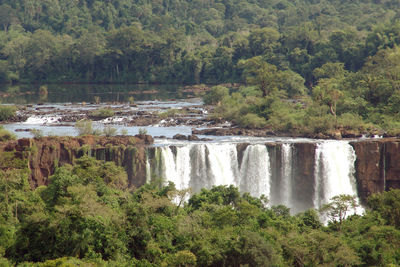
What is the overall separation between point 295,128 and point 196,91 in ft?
114

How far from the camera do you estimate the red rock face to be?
36.1 meters

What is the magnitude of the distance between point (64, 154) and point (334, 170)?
600 inches

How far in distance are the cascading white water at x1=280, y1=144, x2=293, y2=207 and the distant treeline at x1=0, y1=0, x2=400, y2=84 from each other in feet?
121

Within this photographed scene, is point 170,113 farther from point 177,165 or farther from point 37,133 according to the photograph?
point 177,165

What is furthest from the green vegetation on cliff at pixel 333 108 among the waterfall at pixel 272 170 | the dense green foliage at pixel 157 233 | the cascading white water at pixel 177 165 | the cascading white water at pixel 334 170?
the dense green foliage at pixel 157 233

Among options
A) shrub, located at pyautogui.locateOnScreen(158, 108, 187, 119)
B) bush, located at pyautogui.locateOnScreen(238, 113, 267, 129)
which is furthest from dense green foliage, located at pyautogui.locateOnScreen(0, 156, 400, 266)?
shrub, located at pyautogui.locateOnScreen(158, 108, 187, 119)

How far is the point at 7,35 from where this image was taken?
102 m

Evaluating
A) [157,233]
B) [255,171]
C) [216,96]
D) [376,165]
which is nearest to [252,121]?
[255,171]

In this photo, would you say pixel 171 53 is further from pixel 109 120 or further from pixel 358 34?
pixel 109 120

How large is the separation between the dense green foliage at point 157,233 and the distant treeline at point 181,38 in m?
47.0

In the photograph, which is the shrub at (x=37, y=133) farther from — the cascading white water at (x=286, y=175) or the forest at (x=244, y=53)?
the forest at (x=244, y=53)

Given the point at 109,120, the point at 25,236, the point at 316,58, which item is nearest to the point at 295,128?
the point at 109,120

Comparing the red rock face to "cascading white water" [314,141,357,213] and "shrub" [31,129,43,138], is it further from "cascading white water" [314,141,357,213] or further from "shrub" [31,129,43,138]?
"shrub" [31,129,43,138]

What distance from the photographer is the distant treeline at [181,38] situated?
253ft
